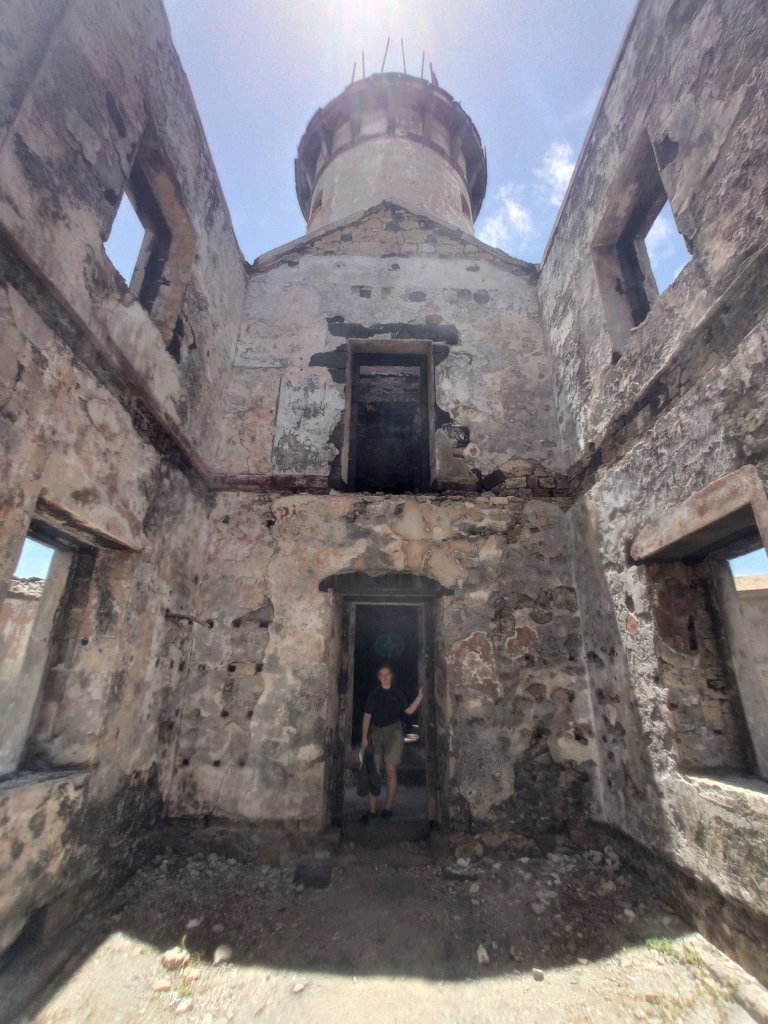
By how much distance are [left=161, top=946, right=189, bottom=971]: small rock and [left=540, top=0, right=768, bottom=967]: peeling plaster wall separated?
9.09 feet

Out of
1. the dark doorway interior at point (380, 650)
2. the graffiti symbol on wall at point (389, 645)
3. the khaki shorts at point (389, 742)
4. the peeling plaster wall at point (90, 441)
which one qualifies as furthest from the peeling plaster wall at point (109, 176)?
the graffiti symbol on wall at point (389, 645)

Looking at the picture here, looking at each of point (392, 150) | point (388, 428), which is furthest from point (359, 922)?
point (392, 150)

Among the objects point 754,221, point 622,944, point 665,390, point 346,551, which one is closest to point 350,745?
point 346,551

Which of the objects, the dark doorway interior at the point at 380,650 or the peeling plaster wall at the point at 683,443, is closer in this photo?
the peeling plaster wall at the point at 683,443

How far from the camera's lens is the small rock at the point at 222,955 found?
2.46 meters

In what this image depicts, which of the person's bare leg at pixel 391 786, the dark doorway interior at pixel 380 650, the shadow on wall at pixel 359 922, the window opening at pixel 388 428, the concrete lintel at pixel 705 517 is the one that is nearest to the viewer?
the concrete lintel at pixel 705 517

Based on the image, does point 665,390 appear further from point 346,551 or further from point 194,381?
point 194,381

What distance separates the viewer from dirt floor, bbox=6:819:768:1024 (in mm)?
2158

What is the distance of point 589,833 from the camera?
3.61 metres

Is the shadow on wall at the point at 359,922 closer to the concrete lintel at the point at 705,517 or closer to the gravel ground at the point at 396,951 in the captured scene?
the gravel ground at the point at 396,951

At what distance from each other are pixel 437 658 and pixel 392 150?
1006cm

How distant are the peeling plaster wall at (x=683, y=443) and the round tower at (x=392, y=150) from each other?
6010 millimetres

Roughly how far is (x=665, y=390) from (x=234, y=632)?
3.85m

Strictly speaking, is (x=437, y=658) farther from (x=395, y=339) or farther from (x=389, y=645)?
(x=389, y=645)
